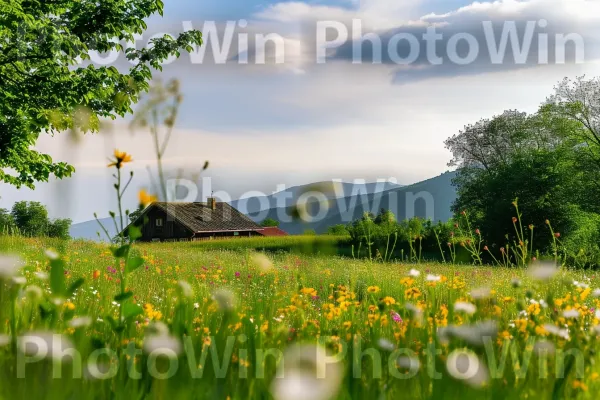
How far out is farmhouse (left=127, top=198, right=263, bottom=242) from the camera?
4556 cm

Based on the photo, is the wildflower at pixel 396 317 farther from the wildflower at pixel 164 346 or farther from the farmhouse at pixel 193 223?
the farmhouse at pixel 193 223

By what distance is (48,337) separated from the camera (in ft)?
6.51

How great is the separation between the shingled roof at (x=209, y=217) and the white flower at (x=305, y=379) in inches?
1658

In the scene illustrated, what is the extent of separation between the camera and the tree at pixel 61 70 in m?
14.2

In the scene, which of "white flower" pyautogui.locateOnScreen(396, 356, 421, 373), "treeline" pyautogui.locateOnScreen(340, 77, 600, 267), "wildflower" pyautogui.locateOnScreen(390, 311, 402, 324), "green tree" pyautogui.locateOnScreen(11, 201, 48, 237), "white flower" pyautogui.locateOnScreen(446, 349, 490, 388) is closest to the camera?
"white flower" pyautogui.locateOnScreen(446, 349, 490, 388)

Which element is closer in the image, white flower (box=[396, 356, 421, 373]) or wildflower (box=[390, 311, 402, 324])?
white flower (box=[396, 356, 421, 373])

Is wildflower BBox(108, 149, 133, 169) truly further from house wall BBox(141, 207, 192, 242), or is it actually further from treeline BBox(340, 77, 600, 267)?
house wall BBox(141, 207, 192, 242)

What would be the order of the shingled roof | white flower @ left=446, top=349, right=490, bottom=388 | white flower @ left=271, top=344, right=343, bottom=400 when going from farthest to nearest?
the shingled roof
white flower @ left=446, top=349, right=490, bottom=388
white flower @ left=271, top=344, right=343, bottom=400

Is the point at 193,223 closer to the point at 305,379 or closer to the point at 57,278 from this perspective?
the point at 57,278

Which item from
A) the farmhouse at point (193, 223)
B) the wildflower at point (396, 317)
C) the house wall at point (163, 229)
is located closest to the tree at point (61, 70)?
the wildflower at point (396, 317)

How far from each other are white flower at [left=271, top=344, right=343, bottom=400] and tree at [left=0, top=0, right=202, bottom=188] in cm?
1311

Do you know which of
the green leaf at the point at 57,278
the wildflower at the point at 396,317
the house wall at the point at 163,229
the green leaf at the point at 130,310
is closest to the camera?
the green leaf at the point at 57,278

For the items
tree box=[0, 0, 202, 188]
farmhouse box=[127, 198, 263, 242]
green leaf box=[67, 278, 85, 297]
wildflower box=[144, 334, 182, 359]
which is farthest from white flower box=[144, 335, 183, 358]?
farmhouse box=[127, 198, 263, 242]

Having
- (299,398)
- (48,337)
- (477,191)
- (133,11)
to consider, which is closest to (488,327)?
(299,398)
